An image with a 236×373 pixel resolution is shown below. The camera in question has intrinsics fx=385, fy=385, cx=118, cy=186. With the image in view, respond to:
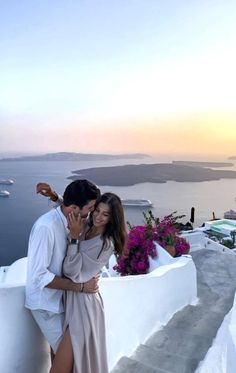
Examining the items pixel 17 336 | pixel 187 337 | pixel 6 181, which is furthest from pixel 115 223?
pixel 6 181

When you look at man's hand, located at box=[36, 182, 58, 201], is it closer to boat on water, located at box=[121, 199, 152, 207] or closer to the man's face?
the man's face

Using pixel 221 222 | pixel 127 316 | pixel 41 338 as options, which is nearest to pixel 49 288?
pixel 41 338

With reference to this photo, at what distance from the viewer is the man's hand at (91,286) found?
1.92 m

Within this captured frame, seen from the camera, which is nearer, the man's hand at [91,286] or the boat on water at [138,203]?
the man's hand at [91,286]

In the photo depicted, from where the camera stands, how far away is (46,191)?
2.08 meters

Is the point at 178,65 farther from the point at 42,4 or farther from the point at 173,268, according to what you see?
the point at 173,268

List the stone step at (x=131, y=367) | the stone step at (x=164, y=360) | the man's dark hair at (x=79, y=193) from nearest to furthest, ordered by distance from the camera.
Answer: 1. the man's dark hair at (x=79, y=193)
2. the stone step at (x=131, y=367)
3. the stone step at (x=164, y=360)

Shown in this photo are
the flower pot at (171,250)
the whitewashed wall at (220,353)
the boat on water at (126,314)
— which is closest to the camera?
the whitewashed wall at (220,353)

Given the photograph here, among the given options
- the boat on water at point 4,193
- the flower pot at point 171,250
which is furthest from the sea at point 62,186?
the flower pot at point 171,250

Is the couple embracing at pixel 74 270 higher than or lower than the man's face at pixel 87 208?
lower

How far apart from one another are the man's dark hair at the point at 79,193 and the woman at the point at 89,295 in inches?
5.1

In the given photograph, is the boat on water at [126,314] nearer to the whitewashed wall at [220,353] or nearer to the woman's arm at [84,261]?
the whitewashed wall at [220,353]

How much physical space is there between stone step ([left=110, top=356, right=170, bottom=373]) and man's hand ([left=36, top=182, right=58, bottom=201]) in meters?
1.48

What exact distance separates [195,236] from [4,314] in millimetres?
7733
